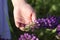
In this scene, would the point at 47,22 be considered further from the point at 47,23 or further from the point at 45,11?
the point at 45,11

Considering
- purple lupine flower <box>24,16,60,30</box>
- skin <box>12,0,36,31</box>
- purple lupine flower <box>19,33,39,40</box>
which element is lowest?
purple lupine flower <box>19,33,39,40</box>

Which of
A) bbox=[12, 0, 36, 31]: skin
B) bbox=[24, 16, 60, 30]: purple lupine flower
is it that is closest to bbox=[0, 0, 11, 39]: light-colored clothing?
bbox=[12, 0, 36, 31]: skin

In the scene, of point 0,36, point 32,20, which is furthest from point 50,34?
point 0,36

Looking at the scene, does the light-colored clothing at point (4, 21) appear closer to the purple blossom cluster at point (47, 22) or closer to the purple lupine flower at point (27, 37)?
the purple lupine flower at point (27, 37)

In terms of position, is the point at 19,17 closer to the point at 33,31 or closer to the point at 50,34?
the point at 33,31

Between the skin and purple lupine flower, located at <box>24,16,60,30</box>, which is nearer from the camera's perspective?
the skin

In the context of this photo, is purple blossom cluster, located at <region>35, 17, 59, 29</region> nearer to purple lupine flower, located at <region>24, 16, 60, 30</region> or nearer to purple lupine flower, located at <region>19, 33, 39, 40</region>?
purple lupine flower, located at <region>24, 16, 60, 30</region>

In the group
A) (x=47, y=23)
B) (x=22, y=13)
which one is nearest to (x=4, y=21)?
(x=22, y=13)
